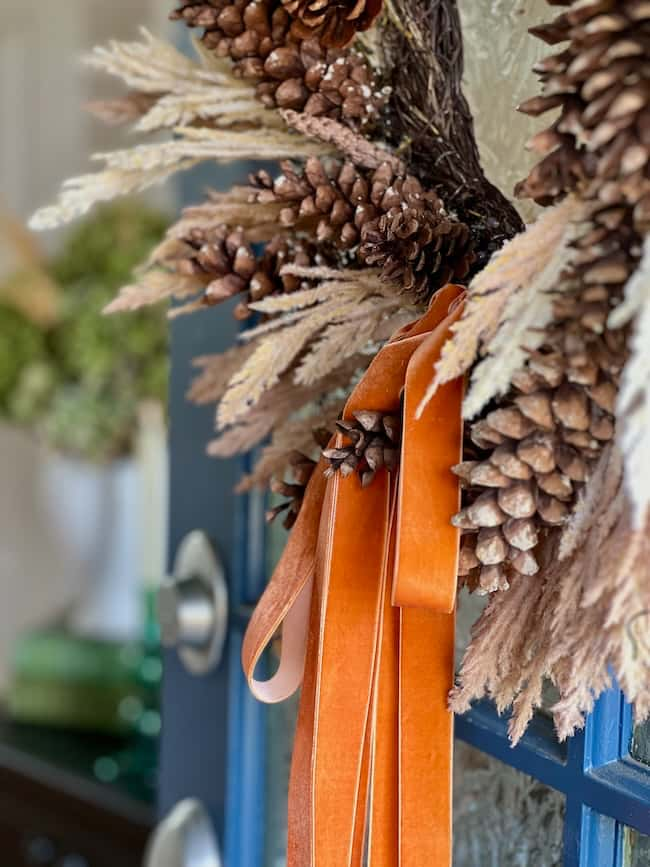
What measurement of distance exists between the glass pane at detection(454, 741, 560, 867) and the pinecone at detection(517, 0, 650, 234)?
29cm

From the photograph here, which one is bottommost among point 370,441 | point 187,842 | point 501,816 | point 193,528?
point 187,842

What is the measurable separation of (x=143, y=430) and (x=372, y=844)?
3.00 ft

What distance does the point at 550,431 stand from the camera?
289 millimetres

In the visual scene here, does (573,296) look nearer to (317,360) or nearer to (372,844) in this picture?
(317,360)

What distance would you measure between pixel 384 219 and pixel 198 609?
0.40 m

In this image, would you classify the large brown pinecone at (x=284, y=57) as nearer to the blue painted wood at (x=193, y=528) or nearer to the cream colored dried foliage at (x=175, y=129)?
the cream colored dried foliage at (x=175, y=129)

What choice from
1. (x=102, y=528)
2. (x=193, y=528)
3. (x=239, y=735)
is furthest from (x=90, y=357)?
(x=239, y=735)

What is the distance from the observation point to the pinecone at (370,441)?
34 cm

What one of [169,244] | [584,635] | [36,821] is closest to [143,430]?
[36,821]

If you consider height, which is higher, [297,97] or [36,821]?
[297,97]

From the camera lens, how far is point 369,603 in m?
0.37

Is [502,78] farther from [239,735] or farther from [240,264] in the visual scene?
[239,735]

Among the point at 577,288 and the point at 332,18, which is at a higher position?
the point at 332,18

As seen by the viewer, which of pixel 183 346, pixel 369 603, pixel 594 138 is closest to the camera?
pixel 594 138
